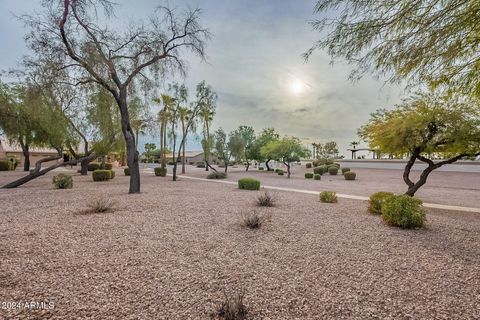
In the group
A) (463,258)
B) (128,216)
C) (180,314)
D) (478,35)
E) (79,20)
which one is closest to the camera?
(180,314)

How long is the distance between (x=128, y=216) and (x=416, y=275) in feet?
22.4

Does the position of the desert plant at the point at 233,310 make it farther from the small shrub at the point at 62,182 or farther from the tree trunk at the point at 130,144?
the small shrub at the point at 62,182

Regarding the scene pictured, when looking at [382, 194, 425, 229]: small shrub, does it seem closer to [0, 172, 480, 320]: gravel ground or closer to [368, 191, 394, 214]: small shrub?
[0, 172, 480, 320]: gravel ground

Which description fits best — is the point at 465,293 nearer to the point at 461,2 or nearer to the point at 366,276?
the point at 366,276

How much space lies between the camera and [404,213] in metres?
6.45

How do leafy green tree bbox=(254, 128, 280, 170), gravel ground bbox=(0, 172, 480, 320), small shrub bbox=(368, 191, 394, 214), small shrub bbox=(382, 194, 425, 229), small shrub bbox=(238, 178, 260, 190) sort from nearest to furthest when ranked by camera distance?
gravel ground bbox=(0, 172, 480, 320)
small shrub bbox=(382, 194, 425, 229)
small shrub bbox=(368, 191, 394, 214)
small shrub bbox=(238, 178, 260, 190)
leafy green tree bbox=(254, 128, 280, 170)

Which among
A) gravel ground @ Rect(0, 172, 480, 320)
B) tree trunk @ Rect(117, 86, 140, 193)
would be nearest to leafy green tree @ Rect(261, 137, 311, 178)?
tree trunk @ Rect(117, 86, 140, 193)

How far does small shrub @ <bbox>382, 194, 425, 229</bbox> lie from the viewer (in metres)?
6.41

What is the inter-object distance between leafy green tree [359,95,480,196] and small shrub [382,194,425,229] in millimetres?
4012

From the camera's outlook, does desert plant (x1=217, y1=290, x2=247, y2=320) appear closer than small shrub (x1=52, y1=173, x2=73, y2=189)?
Yes

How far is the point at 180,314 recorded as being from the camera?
2682 mm

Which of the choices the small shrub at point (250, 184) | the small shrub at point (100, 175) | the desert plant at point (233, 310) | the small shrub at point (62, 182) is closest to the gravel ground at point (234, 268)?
the desert plant at point (233, 310)

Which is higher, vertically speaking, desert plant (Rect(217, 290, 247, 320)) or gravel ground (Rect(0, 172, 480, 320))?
desert plant (Rect(217, 290, 247, 320))

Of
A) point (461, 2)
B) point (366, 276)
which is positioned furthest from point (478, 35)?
point (366, 276)
